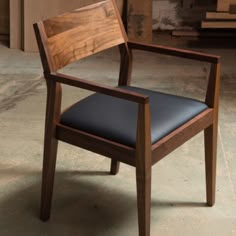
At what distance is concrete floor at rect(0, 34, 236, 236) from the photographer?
6.86ft

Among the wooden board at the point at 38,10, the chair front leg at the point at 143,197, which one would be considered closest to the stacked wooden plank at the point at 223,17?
the wooden board at the point at 38,10

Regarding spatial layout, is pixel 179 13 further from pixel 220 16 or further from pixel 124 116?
pixel 124 116

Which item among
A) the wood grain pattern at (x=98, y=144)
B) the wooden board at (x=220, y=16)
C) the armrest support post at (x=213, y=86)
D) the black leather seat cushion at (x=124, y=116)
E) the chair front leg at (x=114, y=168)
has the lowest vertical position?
the chair front leg at (x=114, y=168)

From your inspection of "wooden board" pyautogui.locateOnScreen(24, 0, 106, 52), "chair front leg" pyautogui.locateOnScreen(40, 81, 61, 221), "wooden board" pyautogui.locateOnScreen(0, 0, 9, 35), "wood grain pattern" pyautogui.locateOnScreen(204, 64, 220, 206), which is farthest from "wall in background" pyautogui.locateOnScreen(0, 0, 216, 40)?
"chair front leg" pyautogui.locateOnScreen(40, 81, 61, 221)

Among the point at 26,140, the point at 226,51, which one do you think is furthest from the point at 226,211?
the point at 226,51

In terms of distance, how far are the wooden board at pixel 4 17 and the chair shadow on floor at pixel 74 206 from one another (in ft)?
6.34

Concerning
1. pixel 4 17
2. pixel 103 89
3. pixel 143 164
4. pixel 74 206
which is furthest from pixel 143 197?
pixel 4 17

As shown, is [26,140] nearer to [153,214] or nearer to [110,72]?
[153,214]

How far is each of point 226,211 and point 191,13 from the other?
7.85 feet

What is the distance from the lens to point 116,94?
1.75 meters

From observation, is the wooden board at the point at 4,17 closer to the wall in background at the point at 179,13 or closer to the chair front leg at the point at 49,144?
the wall in background at the point at 179,13

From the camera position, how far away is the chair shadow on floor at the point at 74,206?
2068 millimetres

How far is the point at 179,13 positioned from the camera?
14.2 ft

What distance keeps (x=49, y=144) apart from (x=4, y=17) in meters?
2.35
